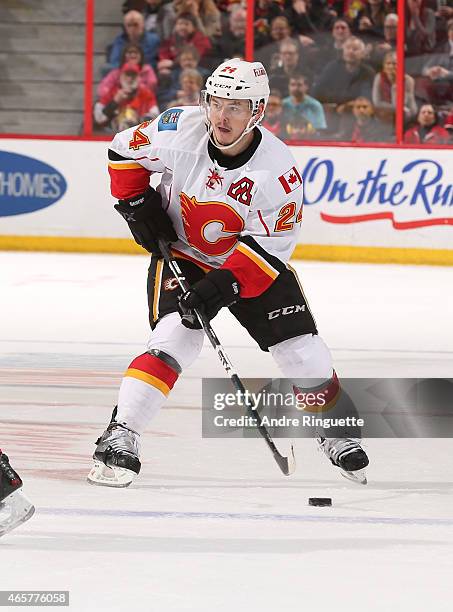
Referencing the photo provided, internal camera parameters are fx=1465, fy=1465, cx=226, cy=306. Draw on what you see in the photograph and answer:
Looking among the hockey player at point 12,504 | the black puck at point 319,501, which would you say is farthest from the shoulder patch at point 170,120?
the hockey player at point 12,504

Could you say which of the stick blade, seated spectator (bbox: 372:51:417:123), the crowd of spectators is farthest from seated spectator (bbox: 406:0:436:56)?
the stick blade

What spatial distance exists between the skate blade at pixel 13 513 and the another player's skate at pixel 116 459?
0.55m

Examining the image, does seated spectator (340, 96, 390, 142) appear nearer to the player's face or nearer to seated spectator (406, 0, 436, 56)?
seated spectator (406, 0, 436, 56)

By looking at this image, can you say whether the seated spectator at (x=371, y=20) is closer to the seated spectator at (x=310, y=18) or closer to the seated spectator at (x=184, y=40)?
the seated spectator at (x=310, y=18)

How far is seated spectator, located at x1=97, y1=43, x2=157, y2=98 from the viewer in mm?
9625

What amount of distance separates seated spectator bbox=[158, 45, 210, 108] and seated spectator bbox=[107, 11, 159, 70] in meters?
0.22

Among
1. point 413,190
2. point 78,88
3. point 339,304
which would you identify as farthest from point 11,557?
point 78,88

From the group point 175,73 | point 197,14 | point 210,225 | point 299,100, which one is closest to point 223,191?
point 210,225

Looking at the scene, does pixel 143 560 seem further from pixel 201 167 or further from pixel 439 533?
pixel 201 167

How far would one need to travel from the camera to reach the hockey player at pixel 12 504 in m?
2.72

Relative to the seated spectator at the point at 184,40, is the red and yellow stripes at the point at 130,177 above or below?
above

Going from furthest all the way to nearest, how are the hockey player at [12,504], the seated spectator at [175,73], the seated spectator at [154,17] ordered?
the seated spectator at [154,17], the seated spectator at [175,73], the hockey player at [12,504]

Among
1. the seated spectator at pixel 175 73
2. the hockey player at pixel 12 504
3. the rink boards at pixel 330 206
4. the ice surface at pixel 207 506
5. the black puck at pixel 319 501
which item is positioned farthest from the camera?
the seated spectator at pixel 175 73

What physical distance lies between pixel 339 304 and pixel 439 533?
4040mm
